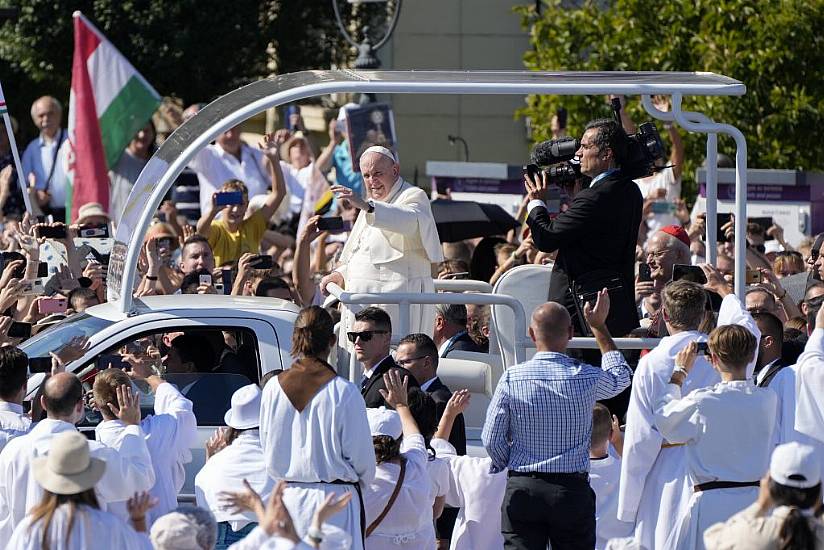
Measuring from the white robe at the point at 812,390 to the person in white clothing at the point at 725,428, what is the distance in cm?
38

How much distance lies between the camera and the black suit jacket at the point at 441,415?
26.4 feet

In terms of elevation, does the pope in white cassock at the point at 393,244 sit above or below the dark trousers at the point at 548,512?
above

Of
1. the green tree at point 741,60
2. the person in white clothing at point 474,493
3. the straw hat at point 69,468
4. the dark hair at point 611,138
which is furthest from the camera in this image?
the green tree at point 741,60

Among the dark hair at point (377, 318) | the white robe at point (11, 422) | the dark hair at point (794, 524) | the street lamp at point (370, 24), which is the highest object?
the street lamp at point (370, 24)

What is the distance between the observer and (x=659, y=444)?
7.32 m

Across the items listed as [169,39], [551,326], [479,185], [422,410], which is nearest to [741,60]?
[479,185]

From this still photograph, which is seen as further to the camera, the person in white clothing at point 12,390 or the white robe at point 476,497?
the white robe at point 476,497

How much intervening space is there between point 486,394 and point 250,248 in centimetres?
445

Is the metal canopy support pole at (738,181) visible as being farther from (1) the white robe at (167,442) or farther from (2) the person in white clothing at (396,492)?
(1) the white robe at (167,442)

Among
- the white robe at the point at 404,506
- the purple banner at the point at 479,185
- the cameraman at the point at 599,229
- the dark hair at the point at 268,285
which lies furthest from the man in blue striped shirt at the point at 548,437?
the purple banner at the point at 479,185

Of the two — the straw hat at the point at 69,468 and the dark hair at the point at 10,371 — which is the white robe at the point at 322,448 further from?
the dark hair at the point at 10,371

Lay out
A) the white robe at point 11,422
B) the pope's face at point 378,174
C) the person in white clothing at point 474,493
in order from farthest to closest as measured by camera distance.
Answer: the pope's face at point 378,174
the person in white clothing at point 474,493
the white robe at point 11,422

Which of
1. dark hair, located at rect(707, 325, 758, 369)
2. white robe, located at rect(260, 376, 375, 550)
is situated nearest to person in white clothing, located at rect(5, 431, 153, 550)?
white robe, located at rect(260, 376, 375, 550)

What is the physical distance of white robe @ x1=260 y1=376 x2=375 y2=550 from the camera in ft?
22.0
